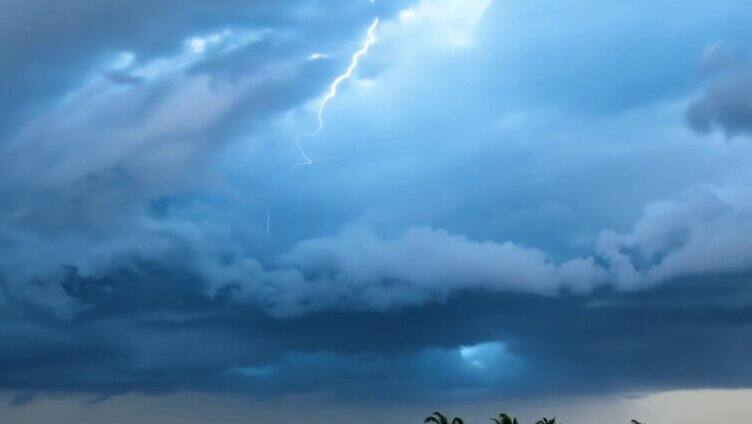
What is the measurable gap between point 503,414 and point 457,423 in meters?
9.70

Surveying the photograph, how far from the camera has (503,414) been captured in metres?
86.4

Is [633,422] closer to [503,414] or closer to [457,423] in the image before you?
[503,414]

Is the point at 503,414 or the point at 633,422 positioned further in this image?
the point at 633,422

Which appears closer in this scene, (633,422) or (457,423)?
(457,423)

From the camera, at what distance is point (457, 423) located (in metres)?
84.8

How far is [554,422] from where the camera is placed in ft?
292

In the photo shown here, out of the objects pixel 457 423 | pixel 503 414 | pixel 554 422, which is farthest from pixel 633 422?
pixel 457 423

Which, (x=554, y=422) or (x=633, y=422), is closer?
(x=554, y=422)

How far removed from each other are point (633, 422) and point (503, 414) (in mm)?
33950

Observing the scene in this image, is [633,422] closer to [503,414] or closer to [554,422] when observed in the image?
[554,422]

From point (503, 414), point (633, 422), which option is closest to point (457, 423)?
point (503, 414)

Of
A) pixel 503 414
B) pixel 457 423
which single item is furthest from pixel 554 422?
pixel 457 423
